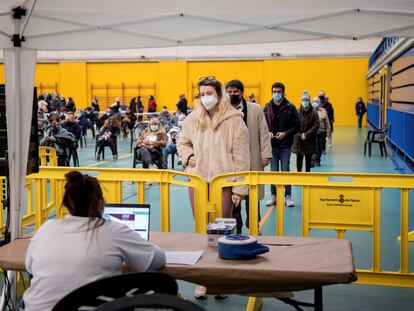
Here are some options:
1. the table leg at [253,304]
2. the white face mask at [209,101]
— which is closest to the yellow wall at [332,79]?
the white face mask at [209,101]

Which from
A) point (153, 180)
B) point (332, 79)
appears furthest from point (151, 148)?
point (332, 79)

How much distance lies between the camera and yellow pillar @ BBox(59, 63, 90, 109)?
116ft

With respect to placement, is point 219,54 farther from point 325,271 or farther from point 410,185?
point 325,271

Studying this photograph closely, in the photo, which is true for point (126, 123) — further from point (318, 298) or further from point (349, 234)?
point (318, 298)

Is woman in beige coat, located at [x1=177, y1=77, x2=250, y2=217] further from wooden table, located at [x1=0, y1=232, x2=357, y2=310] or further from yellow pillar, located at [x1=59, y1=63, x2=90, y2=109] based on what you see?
yellow pillar, located at [x1=59, y1=63, x2=90, y2=109]

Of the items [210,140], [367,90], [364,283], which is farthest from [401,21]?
[367,90]

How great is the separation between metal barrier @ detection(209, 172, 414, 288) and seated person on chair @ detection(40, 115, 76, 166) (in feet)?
23.7

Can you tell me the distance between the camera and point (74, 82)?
35.7 meters

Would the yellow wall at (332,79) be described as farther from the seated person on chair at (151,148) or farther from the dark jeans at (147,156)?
the dark jeans at (147,156)

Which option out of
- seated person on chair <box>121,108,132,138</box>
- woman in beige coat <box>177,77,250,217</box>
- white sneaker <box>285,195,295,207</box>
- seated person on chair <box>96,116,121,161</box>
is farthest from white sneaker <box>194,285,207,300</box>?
seated person on chair <box>121,108,132,138</box>

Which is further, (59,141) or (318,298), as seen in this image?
(59,141)

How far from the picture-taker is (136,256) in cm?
304

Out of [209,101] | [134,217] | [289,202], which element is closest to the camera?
[134,217]

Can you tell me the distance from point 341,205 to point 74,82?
3183 centimetres
